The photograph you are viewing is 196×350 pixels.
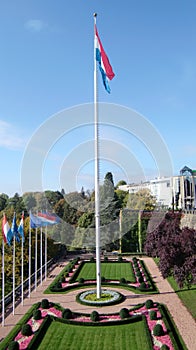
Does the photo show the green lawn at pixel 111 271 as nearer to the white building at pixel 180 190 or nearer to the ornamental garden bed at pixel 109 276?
the ornamental garden bed at pixel 109 276

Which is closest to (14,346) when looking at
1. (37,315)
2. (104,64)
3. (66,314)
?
(37,315)

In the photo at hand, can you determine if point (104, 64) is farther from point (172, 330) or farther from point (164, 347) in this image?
point (164, 347)

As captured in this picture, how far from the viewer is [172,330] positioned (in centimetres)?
1748

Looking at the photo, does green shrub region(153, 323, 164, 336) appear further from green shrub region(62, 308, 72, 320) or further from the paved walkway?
green shrub region(62, 308, 72, 320)

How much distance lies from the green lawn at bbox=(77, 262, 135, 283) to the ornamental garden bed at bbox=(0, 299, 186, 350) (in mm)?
9731

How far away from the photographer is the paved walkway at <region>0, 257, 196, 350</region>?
17.9 meters

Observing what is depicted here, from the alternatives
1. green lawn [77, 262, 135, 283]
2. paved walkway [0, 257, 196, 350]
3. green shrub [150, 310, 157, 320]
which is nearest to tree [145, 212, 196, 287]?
paved walkway [0, 257, 196, 350]

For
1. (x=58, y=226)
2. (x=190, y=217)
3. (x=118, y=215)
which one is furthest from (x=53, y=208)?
(x=190, y=217)

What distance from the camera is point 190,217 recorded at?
4288cm

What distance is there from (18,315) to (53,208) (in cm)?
4568

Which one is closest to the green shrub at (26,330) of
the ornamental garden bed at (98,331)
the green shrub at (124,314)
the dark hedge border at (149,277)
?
the ornamental garden bed at (98,331)

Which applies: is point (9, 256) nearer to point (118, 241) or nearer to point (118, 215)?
point (118, 241)

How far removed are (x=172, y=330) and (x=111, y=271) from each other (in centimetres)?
1694

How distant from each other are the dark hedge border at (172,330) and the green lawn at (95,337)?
1223 millimetres
